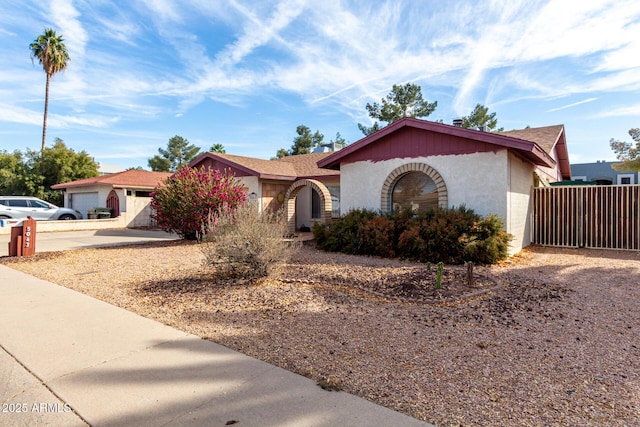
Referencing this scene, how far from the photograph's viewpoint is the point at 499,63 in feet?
49.4

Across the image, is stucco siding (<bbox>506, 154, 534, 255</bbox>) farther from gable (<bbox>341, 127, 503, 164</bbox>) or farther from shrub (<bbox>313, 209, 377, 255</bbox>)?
shrub (<bbox>313, 209, 377, 255</bbox>)

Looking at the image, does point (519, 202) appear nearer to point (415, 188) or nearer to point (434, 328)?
point (415, 188)

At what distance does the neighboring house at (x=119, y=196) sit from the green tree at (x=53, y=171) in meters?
1.93

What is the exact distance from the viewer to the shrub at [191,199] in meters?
12.5

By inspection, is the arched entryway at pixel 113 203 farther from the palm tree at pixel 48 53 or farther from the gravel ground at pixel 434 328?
the gravel ground at pixel 434 328

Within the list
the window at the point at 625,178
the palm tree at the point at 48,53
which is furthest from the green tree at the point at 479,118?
the palm tree at the point at 48,53

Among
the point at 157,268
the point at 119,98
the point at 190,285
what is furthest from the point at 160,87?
the point at 190,285

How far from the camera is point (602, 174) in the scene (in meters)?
28.7

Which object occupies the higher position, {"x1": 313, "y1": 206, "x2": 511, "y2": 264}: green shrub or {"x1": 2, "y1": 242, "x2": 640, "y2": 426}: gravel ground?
{"x1": 313, "y1": 206, "x2": 511, "y2": 264}: green shrub

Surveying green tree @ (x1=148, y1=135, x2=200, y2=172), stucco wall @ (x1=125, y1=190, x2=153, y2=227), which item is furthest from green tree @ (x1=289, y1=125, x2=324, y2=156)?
stucco wall @ (x1=125, y1=190, x2=153, y2=227)

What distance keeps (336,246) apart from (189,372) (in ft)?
25.6

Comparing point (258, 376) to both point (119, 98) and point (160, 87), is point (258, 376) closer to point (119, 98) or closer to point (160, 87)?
point (160, 87)

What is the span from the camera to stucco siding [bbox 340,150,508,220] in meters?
9.59

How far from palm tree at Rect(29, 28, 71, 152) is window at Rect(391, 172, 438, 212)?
108 feet
